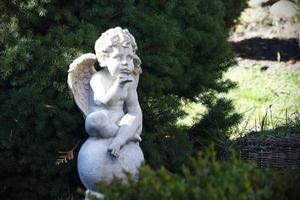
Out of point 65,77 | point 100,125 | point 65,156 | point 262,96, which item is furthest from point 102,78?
point 262,96

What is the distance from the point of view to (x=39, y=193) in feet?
15.8

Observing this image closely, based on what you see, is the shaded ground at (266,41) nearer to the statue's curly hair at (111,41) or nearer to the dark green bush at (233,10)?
the dark green bush at (233,10)

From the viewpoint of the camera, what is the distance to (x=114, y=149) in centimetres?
405

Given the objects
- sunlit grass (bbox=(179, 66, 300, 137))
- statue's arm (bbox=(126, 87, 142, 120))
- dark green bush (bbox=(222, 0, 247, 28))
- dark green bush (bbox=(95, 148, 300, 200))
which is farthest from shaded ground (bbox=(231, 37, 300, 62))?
dark green bush (bbox=(95, 148, 300, 200))

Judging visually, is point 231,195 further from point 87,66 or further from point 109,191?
point 87,66

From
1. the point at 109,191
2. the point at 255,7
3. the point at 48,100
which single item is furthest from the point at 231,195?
the point at 255,7

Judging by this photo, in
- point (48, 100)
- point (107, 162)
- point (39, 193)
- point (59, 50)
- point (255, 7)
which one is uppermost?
point (255, 7)

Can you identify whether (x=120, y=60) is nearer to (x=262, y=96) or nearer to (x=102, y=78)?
(x=102, y=78)

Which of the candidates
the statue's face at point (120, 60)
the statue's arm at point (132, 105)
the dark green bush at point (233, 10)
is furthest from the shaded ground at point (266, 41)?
the statue's face at point (120, 60)

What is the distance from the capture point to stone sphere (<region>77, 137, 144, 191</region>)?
4.05 meters

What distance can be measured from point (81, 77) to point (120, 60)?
36 centimetres

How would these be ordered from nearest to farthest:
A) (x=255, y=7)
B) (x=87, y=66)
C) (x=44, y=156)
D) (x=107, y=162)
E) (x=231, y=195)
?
(x=231, y=195), (x=107, y=162), (x=87, y=66), (x=44, y=156), (x=255, y=7)

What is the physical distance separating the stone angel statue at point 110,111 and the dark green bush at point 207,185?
0.96 meters

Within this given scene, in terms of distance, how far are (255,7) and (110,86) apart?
8.87 metres
